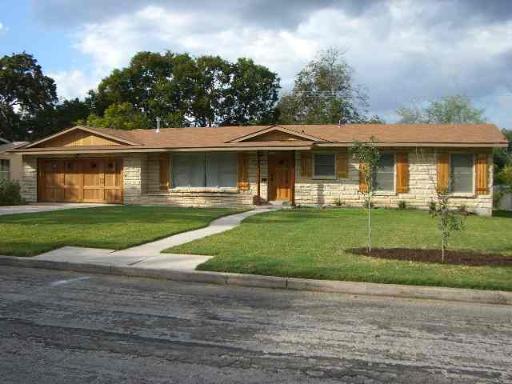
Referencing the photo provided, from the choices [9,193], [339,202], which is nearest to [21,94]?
[9,193]

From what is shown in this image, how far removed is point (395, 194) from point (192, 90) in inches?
1250

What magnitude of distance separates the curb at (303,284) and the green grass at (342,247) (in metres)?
0.22

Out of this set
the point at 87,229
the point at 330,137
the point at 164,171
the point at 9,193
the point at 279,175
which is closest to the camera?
the point at 87,229

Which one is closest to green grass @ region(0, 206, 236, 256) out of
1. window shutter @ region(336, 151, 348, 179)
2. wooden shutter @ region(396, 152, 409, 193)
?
window shutter @ region(336, 151, 348, 179)

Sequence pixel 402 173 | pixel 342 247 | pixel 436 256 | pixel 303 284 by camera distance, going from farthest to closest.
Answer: pixel 402 173
pixel 342 247
pixel 436 256
pixel 303 284

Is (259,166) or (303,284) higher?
(259,166)

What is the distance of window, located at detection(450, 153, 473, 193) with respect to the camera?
2219 centimetres

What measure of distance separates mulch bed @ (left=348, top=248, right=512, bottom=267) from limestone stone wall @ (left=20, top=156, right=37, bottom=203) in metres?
20.0

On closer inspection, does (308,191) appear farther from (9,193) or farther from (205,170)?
(9,193)

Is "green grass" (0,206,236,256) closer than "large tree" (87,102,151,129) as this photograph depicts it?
Yes

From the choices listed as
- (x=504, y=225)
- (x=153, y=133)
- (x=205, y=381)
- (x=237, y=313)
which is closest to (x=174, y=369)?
(x=205, y=381)

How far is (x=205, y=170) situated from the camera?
24.8m

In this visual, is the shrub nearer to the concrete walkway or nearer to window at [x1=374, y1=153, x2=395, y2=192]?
window at [x1=374, y1=153, x2=395, y2=192]

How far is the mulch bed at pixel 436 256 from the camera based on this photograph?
9422mm
